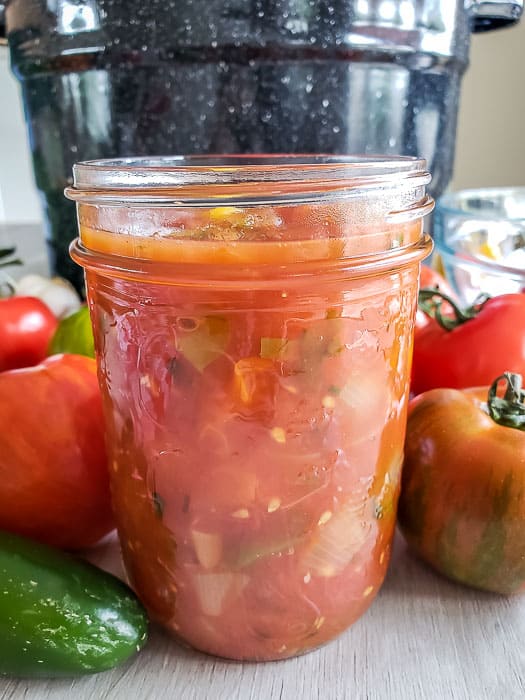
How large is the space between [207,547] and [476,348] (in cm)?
35

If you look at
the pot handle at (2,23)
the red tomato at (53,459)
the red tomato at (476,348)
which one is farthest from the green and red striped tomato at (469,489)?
the pot handle at (2,23)

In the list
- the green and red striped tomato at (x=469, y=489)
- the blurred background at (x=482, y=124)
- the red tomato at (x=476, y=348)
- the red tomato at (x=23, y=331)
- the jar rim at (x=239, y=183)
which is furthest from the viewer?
the blurred background at (x=482, y=124)

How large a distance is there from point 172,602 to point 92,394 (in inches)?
6.8

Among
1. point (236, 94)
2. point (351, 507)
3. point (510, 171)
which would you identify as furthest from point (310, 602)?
point (510, 171)

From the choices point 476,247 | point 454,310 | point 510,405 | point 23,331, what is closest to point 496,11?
point 476,247

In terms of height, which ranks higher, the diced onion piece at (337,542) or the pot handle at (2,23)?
the pot handle at (2,23)

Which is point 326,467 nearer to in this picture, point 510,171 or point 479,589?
point 479,589

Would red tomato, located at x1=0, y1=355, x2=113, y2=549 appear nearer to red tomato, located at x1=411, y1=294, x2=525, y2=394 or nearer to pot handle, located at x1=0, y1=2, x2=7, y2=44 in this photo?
red tomato, located at x1=411, y1=294, x2=525, y2=394

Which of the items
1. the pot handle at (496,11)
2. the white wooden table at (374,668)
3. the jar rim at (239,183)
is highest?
the pot handle at (496,11)

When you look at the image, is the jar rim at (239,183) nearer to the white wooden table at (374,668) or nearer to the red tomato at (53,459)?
the red tomato at (53,459)

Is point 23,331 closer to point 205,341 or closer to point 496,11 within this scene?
point 205,341

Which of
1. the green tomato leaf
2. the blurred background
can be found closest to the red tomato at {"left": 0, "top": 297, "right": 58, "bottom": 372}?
the green tomato leaf

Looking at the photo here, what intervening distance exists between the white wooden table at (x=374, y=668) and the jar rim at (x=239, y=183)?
0.29 metres

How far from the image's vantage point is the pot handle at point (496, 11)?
776 millimetres
